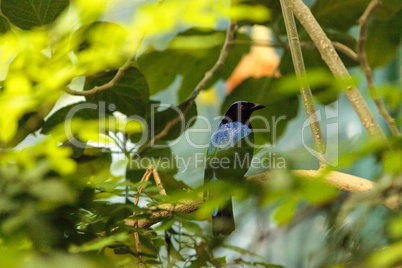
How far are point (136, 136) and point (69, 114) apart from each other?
256mm

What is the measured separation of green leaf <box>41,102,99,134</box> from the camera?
54.3 inches

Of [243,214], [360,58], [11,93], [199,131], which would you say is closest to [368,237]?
[243,214]

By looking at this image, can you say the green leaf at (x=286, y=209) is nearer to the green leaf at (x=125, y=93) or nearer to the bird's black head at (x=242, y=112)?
the bird's black head at (x=242, y=112)

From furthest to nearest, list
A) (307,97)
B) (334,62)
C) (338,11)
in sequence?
1. (338,11)
2. (334,62)
3. (307,97)

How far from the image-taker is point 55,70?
0.89 metres

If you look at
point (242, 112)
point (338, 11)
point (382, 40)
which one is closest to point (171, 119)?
point (242, 112)

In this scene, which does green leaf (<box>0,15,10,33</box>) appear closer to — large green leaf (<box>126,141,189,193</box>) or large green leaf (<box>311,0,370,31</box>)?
large green leaf (<box>126,141,189,193</box>)

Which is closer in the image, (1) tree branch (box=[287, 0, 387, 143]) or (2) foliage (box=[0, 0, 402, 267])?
(2) foliage (box=[0, 0, 402, 267])

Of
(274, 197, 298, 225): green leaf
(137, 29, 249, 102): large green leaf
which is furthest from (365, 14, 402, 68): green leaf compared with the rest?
(274, 197, 298, 225): green leaf

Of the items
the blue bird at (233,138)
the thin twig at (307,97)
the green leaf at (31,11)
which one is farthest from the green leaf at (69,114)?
the thin twig at (307,97)

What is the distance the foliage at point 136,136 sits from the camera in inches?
14.9

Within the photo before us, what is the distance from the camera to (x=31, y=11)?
1173 millimetres

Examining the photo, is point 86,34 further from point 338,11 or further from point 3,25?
point 338,11

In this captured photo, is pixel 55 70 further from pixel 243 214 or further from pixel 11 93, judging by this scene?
pixel 243 214
